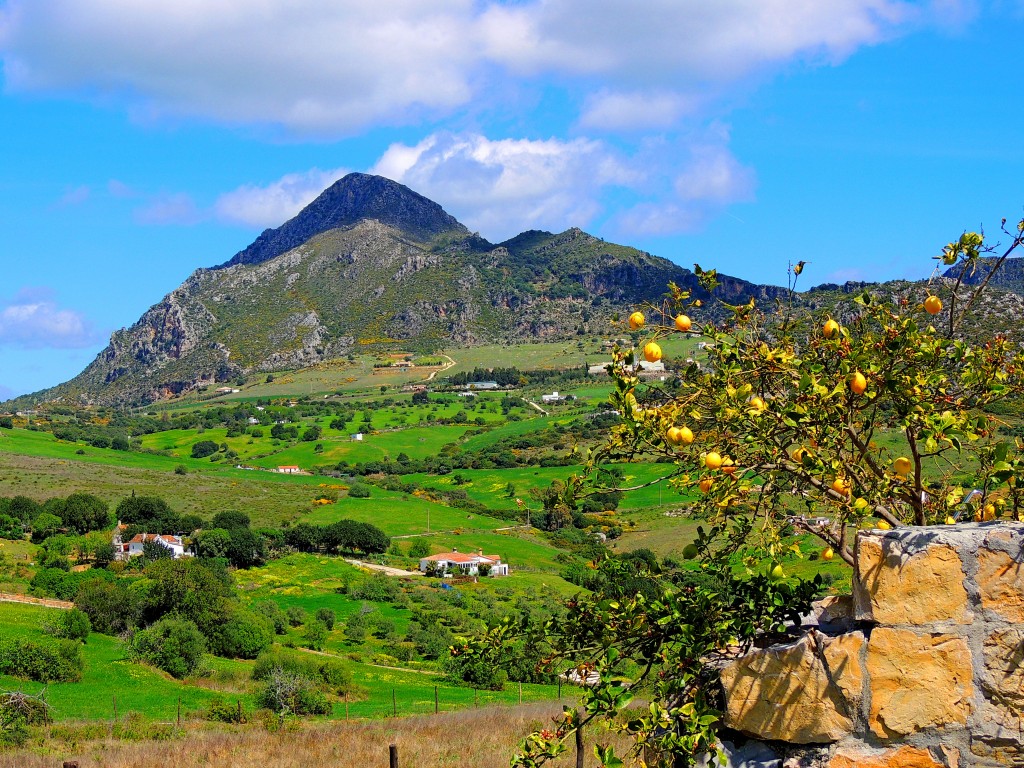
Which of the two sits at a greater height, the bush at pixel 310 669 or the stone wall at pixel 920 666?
the stone wall at pixel 920 666

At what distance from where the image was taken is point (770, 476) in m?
4.22

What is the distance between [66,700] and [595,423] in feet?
301

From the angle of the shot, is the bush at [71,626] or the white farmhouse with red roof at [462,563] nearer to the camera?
the bush at [71,626]

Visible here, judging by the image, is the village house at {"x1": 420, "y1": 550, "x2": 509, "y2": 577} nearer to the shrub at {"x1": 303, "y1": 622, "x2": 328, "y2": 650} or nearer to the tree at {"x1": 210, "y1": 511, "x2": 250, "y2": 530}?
the tree at {"x1": 210, "y1": 511, "x2": 250, "y2": 530}

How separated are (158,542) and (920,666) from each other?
66961 mm

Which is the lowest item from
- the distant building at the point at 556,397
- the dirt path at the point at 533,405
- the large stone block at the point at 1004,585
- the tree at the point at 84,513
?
the tree at the point at 84,513

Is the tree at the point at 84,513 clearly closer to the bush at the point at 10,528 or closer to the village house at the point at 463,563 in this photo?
the bush at the point at 10,528

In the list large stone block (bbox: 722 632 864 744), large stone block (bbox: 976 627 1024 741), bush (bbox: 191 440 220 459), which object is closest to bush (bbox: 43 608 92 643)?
large stone block (bbox: 722 632 864 744)

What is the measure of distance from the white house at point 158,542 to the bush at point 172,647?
2846 cm

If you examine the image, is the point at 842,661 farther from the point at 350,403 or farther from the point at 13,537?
the point at 350,403

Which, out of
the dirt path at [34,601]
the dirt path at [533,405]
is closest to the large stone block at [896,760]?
the dirt path at [34,601]

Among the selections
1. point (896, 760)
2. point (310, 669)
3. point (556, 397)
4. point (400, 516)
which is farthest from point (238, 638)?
point (556, 397)

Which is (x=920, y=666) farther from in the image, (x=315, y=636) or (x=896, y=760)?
(x=315, y=636)

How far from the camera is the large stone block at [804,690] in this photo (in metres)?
3.52
